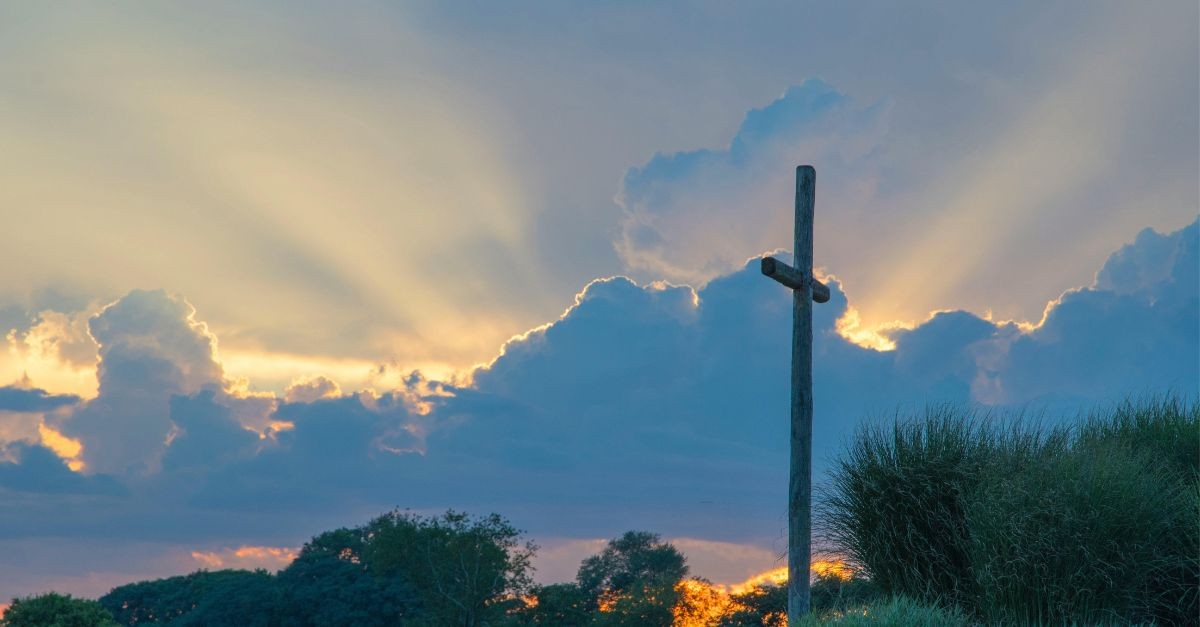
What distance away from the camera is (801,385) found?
16.4 meters

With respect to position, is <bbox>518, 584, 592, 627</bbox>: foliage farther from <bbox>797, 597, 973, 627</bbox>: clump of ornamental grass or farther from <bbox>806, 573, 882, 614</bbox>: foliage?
<bbox>797, 597, 973, 627</bbox>: clump of ornamental grass

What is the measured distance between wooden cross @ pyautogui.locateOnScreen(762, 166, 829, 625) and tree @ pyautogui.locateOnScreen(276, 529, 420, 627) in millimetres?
42197

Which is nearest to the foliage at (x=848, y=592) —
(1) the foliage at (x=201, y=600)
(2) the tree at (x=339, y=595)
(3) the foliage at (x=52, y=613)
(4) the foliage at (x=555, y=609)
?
(3) the foliage at (x=52, y=613)

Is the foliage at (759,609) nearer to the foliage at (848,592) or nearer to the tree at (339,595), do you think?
the tree at (339,595)

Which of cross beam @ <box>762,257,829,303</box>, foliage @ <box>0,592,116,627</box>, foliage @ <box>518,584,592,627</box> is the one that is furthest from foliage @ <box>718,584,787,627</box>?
cross beam @ <box>762,257,829,303</box>

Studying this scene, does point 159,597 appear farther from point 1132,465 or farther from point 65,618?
point 1132,465

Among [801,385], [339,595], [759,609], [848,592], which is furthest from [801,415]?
[339,595]

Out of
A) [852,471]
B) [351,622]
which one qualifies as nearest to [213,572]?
[351,622]

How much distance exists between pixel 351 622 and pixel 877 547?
4460cm

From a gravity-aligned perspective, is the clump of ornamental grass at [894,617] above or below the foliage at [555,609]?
below

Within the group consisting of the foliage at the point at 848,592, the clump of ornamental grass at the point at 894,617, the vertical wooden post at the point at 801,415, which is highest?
the vertical wooden post at the point at 801,415

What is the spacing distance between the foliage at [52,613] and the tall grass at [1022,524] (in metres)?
34.1

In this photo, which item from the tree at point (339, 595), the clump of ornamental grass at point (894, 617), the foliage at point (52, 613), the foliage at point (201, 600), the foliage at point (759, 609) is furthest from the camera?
the foliage at point (201, 600)

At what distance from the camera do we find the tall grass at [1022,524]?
13.4m
